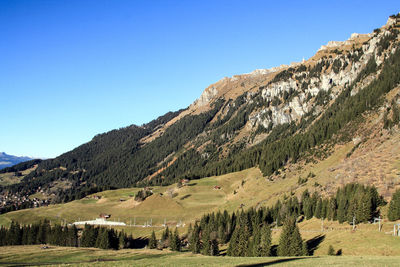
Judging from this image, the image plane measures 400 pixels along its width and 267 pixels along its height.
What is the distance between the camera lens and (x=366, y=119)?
17450 centimetres

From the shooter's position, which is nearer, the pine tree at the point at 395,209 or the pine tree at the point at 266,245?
the pine tree at the point at 266,245

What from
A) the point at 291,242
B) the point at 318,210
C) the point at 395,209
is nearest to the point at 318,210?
the point at 318,210

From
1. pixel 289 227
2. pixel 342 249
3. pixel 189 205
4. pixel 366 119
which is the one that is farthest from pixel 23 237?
pixel 366 119

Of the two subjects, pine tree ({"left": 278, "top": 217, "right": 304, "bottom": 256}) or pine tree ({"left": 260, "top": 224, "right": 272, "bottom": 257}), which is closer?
pine tree ({"left": 278, "top": 217, "right": 304, "bottom": 256})

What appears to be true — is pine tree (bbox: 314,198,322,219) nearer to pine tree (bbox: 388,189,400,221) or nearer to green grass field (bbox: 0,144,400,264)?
green grass field (bbox: 0,144,400,264)

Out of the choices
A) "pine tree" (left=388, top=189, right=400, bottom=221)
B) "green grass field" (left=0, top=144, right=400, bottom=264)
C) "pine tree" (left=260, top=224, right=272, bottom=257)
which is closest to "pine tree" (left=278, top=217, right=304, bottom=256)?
"pine tree" (left=260, top=224, right=272, bottom=257)

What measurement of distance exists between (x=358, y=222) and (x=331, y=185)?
127ft

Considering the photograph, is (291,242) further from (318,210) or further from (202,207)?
(202,207)

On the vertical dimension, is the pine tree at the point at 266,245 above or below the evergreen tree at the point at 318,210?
below

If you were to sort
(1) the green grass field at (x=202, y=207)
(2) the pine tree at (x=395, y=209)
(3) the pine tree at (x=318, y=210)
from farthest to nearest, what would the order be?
(1) the green grass field at (x=202, y=207) < (3) the pine tree at (x=318, y=210) < (2) the pine tree at (x=395, y=209)

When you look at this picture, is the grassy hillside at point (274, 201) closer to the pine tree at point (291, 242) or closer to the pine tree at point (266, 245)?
the pine tree at point (291, 242)

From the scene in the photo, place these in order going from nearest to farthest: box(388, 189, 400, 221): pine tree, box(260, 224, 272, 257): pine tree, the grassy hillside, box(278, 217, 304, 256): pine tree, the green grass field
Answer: box(278, 217, 304, 256): pine tree, the grassy hillside, box(260, 224, 272, 257): pine tree, box(388, 189, 400, 221): pine tree, the green grass field

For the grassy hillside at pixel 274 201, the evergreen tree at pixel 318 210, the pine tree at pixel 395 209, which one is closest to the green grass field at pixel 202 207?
the grassy hillside at pixel 274 201

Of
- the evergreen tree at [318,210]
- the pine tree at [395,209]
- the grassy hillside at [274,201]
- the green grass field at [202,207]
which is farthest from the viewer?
the green grass field at [202,207]
